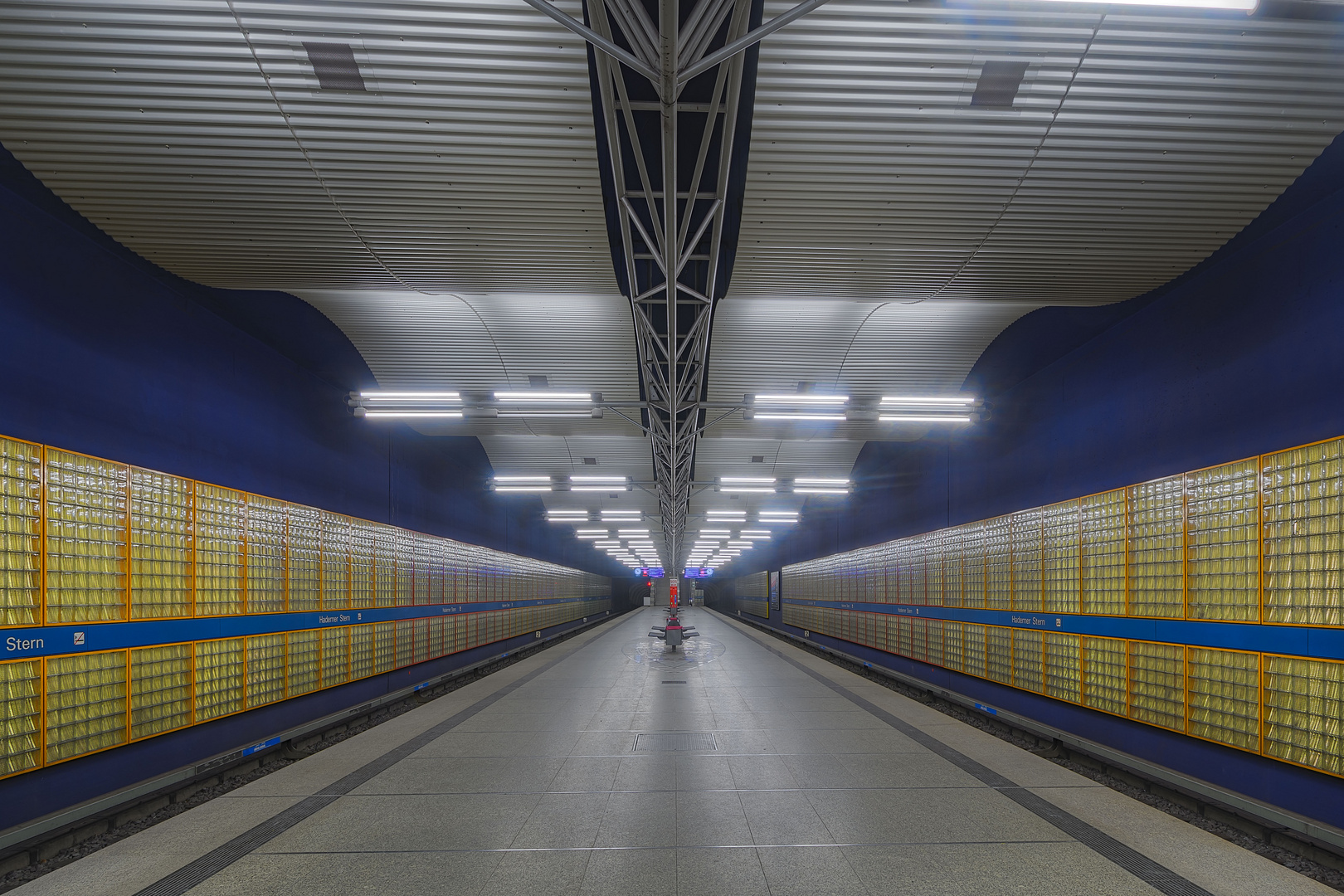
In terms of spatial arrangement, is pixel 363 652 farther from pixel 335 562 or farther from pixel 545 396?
pixel 545 396

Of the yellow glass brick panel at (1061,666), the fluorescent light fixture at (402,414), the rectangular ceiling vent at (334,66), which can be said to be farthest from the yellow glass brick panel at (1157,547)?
the fluorescent light fixture at (402,414)

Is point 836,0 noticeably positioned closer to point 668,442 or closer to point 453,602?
point 668,442

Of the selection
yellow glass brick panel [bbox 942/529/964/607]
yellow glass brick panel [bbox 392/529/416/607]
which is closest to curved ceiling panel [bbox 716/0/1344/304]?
yellow glass brick panel [bbox 942/529/964/607]

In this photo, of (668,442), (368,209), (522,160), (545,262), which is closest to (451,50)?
(522,160)

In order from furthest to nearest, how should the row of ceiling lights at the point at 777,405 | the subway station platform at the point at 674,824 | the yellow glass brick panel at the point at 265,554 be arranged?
the row of ceiling lights at the point at 777,405, the yellow glass brick panel at the point at 265,554, the subway station platform at the point at 674,824

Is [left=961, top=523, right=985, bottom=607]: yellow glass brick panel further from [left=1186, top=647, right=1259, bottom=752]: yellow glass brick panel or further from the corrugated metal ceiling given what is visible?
the corrugated metal ceiling

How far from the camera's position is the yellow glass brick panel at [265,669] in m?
7.36

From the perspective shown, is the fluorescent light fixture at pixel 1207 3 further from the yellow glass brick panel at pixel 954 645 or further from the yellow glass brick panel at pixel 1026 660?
the yellow glass brick panel at pixel 954 645

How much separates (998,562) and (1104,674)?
279cm

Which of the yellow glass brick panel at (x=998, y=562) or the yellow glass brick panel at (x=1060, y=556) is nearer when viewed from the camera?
the yellow glass brick panel at (x=1060, y=556)

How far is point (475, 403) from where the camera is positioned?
9.27 m

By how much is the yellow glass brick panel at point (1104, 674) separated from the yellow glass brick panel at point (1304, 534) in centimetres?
192

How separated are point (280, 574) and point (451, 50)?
253 inches

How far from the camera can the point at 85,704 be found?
5.20 m
